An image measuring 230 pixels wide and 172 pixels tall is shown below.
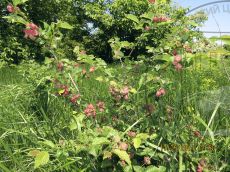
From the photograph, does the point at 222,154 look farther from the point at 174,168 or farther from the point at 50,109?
the point at 50,109

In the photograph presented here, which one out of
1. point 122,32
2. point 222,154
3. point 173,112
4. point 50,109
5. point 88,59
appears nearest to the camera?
point 222,154

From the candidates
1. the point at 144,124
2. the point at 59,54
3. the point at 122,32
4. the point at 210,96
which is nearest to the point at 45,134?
the point at 59,54

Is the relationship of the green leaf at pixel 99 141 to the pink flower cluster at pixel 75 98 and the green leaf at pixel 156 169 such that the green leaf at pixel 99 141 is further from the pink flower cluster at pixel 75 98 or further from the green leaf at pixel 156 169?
the pink flower cluster at pixel 75 98

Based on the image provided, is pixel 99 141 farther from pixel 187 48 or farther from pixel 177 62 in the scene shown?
pixel 187 48

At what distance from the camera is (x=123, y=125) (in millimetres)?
2285

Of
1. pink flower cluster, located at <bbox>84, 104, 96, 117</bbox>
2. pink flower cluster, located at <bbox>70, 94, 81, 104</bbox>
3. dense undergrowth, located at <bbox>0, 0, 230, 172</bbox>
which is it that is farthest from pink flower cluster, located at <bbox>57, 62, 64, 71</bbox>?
pink flower cluster, located at <bbox>84, 104, 96, 117</bbox>

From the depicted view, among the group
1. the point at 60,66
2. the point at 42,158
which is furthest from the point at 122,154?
the point at 60,66

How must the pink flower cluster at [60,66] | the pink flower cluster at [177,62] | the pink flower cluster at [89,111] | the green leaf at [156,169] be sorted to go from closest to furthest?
the green leaf at [156,169] → the pink flower cluster at [177,62] → the pink flower cluster at [89,111] → the pink flower cluster at [60,66]

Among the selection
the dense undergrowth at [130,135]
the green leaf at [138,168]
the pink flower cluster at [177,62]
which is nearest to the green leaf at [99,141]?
the dense undergrowth at [130,135]

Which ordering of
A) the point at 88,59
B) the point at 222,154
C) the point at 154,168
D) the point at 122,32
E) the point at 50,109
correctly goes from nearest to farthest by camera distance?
the point at 154,168 → the point at 222,154 → the point at 88,59 → the point at 50,109 → the point at 122,32

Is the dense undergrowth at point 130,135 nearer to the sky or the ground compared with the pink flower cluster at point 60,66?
nearer to the ground

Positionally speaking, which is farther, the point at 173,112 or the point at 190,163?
the point at 173,112

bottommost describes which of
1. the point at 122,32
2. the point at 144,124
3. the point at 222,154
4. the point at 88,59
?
the point at 122,32

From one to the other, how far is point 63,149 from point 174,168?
1.78 feet
